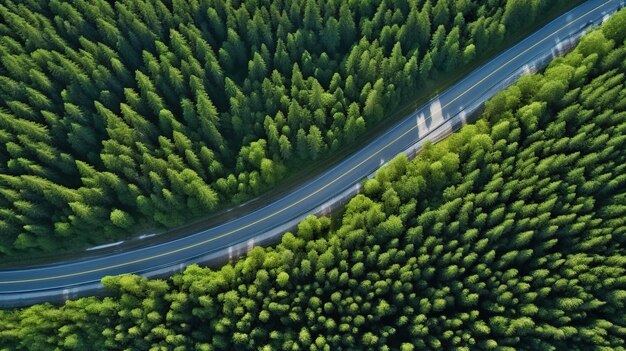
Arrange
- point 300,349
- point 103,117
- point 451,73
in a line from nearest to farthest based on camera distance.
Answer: point 300,349 → point 103,117 → point 451,73

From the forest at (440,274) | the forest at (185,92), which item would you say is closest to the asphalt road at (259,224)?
the forest at (185,92)

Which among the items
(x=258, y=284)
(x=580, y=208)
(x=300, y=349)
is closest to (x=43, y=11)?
(x=258, y=284)

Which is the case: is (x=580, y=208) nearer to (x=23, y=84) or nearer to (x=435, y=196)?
(x=435, y=196)

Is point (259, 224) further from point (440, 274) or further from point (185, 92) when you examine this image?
point (440, 274)

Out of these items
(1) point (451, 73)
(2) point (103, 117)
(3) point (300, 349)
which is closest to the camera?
(3) point (300, 349)

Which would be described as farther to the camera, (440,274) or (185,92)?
(185,92)

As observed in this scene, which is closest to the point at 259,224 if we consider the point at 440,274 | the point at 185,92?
the point at 185,92

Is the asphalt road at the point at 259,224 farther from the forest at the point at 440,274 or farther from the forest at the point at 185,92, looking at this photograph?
the forest at the point at 440,274
